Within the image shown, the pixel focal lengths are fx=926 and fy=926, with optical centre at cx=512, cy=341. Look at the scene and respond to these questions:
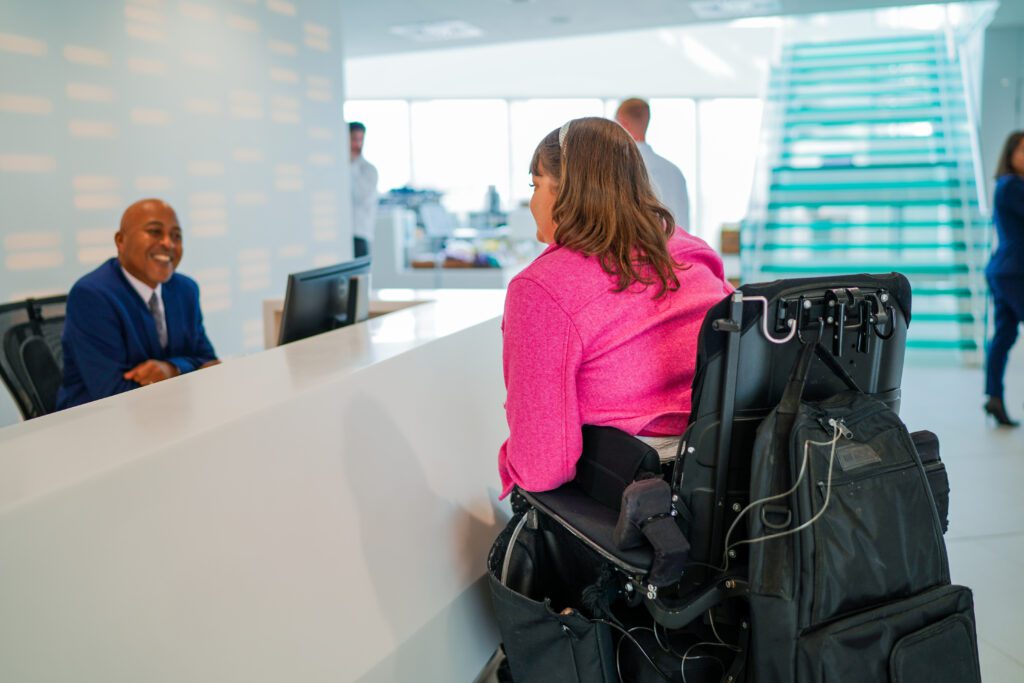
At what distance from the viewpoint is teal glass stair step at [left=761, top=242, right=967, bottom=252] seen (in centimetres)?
761

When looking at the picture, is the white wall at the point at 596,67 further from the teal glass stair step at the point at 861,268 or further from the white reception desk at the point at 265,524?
the white reception desk at the point at 265,524

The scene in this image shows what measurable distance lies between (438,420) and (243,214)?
401cm

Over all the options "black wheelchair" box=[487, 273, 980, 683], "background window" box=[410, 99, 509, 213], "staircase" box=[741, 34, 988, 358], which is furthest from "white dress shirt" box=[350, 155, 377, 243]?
"background window" box=[410, 99, 509, 213]

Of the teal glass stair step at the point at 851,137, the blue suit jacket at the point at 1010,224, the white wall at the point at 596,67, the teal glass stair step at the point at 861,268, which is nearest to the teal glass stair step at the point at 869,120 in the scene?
the teal glass stair step at the point at 851,137

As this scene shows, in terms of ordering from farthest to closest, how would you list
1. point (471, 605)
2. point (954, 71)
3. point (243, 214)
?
point (954, 71) → point (243, 214) → point (471, 605)

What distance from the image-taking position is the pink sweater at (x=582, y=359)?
1604 mm

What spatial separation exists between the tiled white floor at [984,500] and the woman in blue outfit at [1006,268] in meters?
0.22

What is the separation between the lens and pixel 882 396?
1632 mm

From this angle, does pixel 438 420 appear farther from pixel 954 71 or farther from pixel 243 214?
pixel 954 71

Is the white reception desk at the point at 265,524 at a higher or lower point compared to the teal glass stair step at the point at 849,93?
lower

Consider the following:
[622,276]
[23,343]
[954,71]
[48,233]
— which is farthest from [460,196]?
[622,276]

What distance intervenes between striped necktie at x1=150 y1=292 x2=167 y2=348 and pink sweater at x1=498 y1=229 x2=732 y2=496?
4.94 feet

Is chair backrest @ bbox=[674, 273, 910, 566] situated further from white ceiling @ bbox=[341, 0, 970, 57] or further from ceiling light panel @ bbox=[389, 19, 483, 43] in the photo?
ceiling light panel @ bbox=[389, 19, 483, 43]

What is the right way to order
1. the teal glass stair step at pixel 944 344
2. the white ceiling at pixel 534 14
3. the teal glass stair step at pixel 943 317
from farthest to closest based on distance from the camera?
the white ceiling at pixel 534 14
the teal glass stair step at pixel 943 317
the teal glass stair step at pixel 944 344
